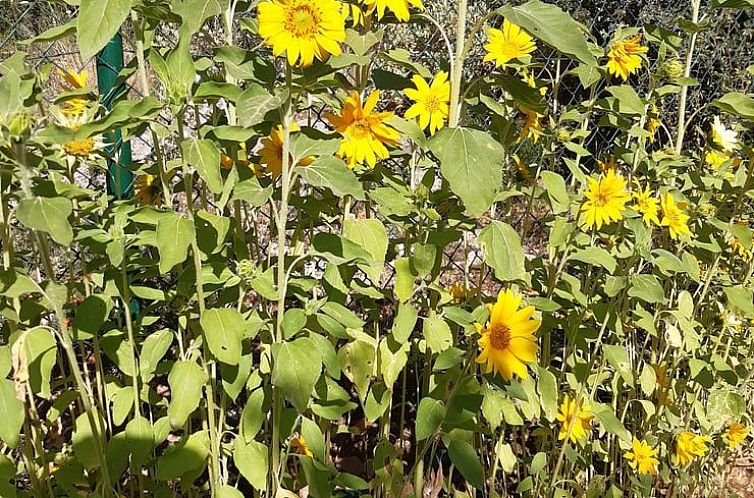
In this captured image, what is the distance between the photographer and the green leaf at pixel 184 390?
3.98ft

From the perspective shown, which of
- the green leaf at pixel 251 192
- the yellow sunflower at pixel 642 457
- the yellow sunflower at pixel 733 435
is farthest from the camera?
the yellow sunflower at pixel 733 435

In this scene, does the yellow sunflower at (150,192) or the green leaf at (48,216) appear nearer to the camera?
the green leaf at (48,216)

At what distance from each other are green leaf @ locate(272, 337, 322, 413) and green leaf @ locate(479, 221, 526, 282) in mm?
362

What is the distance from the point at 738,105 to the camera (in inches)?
62.1

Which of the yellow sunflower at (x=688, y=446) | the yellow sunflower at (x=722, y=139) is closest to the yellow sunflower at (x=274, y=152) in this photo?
the yellow sunflower at (x=722, y=139)

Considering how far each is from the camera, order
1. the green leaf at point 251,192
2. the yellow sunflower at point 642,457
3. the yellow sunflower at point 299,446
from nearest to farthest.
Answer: the green leaf at point 251,192, the yellow sunflower at point 299,446, the yellow sunflower at point 642,457

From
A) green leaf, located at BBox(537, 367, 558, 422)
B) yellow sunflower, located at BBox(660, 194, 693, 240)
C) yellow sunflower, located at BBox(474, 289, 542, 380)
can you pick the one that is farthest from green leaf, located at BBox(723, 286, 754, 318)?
yellow sunflower, located at BBox(474, 289, 542, 380)

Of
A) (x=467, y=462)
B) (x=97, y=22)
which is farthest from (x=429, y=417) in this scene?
(x=97, y=22)

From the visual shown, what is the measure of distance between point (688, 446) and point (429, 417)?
2.61 feet

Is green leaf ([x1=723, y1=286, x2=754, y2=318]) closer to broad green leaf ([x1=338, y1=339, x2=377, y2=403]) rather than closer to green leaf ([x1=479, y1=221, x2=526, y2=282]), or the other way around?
green leaf ([x1=479, y1=221, x2=526, y2=282])

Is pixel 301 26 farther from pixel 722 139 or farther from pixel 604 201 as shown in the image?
pixel 722 139

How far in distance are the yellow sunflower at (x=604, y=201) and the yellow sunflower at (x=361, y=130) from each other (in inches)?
18.8

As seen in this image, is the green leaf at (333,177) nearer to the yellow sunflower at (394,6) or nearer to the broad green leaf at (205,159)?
the broad green leaf at (205,159)

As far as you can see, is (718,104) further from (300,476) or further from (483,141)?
(300,476)
